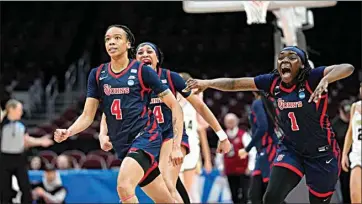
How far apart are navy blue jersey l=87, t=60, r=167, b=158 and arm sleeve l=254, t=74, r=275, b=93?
91 centimetres

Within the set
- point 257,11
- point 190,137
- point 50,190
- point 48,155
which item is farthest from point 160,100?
point 48,155

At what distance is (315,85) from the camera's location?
705 centimetres

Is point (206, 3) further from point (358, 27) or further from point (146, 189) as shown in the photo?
point (358, 27)

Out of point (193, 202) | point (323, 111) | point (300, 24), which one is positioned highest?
point (300, 24)

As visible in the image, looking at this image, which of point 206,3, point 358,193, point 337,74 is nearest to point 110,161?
point 206,3

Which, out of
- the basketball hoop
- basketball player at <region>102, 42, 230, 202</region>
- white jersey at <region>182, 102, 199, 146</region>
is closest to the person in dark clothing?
the basketball hoop

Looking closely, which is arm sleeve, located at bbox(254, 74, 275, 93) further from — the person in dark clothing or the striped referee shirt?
the striped referee shirt

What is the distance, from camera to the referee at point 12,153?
1257 centimetres

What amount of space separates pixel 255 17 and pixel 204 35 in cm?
1372

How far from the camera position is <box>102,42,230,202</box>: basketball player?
26.2ft

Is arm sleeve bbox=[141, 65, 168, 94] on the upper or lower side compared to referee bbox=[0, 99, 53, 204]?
upper

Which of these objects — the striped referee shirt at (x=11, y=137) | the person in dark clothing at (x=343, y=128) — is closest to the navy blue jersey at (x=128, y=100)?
the striped referee shirt at (x=11, y=137)

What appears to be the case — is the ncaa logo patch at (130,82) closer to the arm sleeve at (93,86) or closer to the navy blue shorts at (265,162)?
the arm sleeve at (93,86)

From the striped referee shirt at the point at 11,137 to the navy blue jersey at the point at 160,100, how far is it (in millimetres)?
4905
